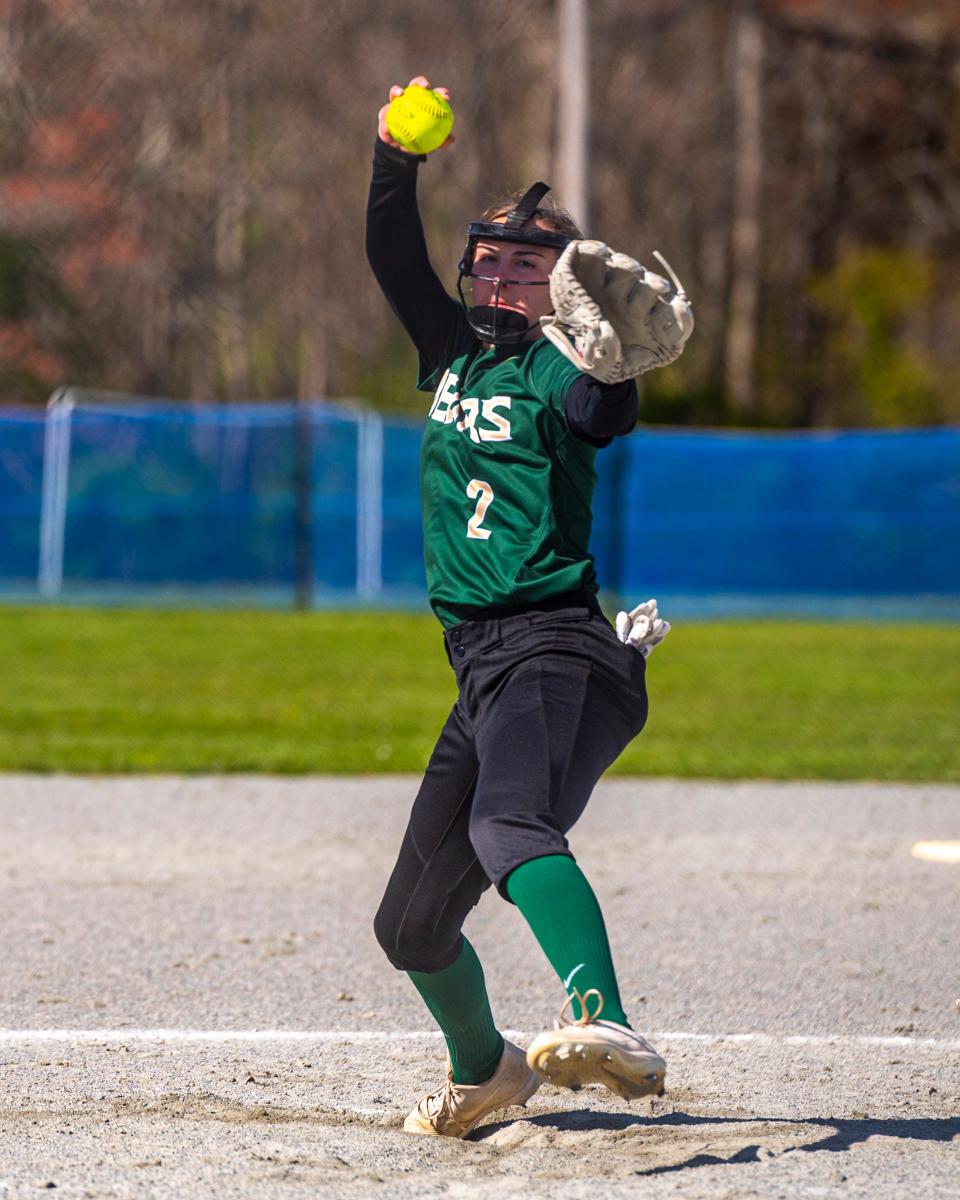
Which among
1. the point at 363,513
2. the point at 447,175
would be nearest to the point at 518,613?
the point at 363,513

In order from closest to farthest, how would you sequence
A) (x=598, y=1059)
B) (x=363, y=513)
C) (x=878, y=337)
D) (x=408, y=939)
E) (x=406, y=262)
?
(x=598, y=1059) → (x=408, y=939) → (x=406, y=262) → (x=363, y=513) → (x=878, y=337)

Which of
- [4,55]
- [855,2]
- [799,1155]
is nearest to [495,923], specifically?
[799,1155]

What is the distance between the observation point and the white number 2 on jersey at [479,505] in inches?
148

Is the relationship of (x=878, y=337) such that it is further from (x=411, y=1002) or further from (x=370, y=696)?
(x=411, y=1002)

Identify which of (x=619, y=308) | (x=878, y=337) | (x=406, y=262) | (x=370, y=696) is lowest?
(x=370, y=696)

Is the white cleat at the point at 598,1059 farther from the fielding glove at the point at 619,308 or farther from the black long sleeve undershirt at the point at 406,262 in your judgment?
the black long sleeve undershirt at the point at 406,262

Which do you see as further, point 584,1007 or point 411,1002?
point 411,1002

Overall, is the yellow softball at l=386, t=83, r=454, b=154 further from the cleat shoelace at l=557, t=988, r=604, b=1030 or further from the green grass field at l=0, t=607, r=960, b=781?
the green grass field at l=0, t=607, r=960, b=781

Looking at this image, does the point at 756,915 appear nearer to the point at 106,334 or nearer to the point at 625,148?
the point at 106,334

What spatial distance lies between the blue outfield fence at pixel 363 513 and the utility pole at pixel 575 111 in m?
2.87

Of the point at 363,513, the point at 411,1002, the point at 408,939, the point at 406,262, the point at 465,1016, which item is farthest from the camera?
the point at 363,513

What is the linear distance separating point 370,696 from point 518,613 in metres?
9.20

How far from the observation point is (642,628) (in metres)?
3.81

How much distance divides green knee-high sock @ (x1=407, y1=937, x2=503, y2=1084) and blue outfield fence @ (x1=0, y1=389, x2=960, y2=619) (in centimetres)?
1588
